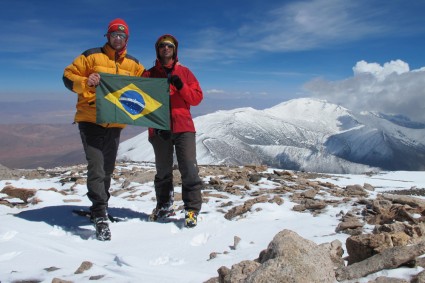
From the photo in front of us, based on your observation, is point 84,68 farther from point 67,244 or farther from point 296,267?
point 296,267

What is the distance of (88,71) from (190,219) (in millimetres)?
3475

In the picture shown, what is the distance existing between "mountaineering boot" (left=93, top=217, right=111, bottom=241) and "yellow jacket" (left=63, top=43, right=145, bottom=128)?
1826mm

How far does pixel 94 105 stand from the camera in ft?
23.4

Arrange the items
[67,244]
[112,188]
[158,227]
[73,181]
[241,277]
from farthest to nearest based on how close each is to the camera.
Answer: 1. [73,181]
2. [112,188]
3. [158,227]
4. [67,244]
5. [241,277]

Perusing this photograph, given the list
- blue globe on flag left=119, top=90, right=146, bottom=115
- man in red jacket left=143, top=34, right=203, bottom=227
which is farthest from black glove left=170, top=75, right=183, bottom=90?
blue globe on flag left=119, top=90, right=146, bottom=115

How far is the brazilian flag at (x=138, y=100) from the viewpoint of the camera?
721cm

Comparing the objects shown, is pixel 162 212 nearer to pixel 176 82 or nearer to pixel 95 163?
pixel 95 163

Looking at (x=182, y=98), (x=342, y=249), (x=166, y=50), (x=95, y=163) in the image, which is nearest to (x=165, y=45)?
(x=166, y=50)

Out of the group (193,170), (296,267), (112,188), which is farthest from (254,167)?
(296,267)

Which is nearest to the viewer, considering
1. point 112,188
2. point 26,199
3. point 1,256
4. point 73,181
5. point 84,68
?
point 1,256

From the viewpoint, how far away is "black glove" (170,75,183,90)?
7041 mm

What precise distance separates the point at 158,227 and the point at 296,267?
4.63m

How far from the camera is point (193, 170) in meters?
7.66

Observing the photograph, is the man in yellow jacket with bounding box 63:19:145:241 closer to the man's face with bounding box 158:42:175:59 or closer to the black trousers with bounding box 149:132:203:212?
the man's face with bounding box 158:42:175:59
